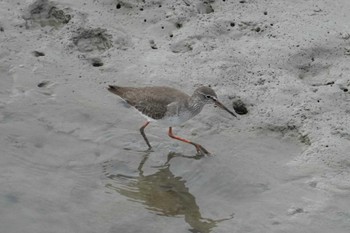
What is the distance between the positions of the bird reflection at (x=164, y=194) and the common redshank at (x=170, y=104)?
1.72ft

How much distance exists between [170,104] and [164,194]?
129cm

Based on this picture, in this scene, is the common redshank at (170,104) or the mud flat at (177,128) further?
the common redshank at (170,104)

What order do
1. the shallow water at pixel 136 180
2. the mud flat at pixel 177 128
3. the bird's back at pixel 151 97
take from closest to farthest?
the shallow water at pixel 136 180 → the mud flat at pixel 177 128 → the bird's back at pixel 151 97

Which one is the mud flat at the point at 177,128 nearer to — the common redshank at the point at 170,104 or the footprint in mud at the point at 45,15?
the footprint in mud at the point at 45,15

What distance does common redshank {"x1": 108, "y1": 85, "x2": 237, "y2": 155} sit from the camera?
29.7ft

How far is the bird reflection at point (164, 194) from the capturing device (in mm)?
7959

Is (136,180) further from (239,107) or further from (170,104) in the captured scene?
(239,107)

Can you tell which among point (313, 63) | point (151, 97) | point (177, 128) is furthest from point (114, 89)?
point (313, 63)

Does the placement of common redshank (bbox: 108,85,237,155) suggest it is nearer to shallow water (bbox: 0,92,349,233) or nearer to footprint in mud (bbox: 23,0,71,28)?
shallow water (bbox: 0,92,349,233)

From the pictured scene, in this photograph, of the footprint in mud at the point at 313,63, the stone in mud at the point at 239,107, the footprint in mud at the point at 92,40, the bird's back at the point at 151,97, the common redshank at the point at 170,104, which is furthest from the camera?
the footprint in mud at the point at 92,40

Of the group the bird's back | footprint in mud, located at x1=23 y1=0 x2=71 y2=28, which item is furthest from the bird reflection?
footprint in mud, located at x1=23 y1=0 x2=71 y2=28

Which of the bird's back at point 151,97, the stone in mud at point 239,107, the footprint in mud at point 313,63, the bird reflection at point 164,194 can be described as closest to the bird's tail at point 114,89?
the bird's back at point 151,97

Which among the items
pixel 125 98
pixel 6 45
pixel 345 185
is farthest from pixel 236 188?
pixel 6 45

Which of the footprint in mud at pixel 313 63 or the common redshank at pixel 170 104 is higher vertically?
the footprint in mud at pixel 313 63
